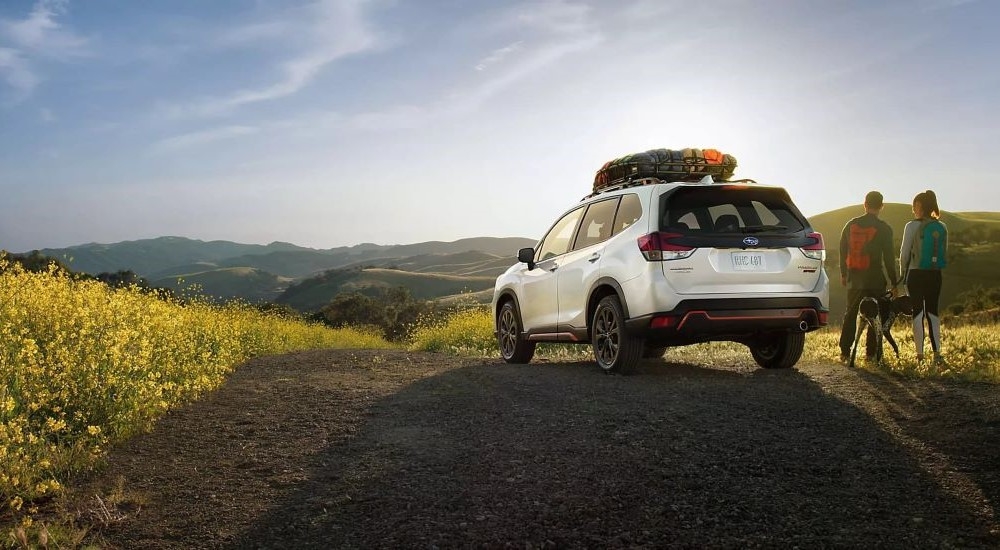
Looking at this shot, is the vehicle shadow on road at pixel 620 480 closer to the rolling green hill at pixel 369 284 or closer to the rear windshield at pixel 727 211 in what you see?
the rear windshield at pixel 727 211

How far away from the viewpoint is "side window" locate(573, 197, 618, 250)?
363 inches

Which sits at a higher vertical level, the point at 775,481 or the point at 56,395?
the point at 56,395

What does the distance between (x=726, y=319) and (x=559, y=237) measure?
128 inches

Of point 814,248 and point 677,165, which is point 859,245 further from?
point 677,165

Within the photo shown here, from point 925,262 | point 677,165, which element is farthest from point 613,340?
point 925,262

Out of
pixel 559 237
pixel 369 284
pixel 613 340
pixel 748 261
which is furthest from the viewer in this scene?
pixel 369 284

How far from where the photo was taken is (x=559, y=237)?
10727 millimetres

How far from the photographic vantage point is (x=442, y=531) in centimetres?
390

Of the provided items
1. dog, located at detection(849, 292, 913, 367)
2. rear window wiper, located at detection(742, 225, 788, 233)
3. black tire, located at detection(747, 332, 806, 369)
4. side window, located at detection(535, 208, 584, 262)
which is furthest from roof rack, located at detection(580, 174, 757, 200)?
dog, located at detection(849, 292, 913, 367)

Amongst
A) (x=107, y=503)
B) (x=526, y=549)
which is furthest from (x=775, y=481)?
(x=107, y=503)

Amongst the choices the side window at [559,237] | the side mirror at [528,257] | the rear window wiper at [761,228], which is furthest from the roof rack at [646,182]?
the side mirror at [528,257]

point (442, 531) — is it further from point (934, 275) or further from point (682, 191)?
point (934, 275)

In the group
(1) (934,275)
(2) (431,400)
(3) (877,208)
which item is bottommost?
(2) (431,400)

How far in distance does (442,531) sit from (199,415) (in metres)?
4.26
